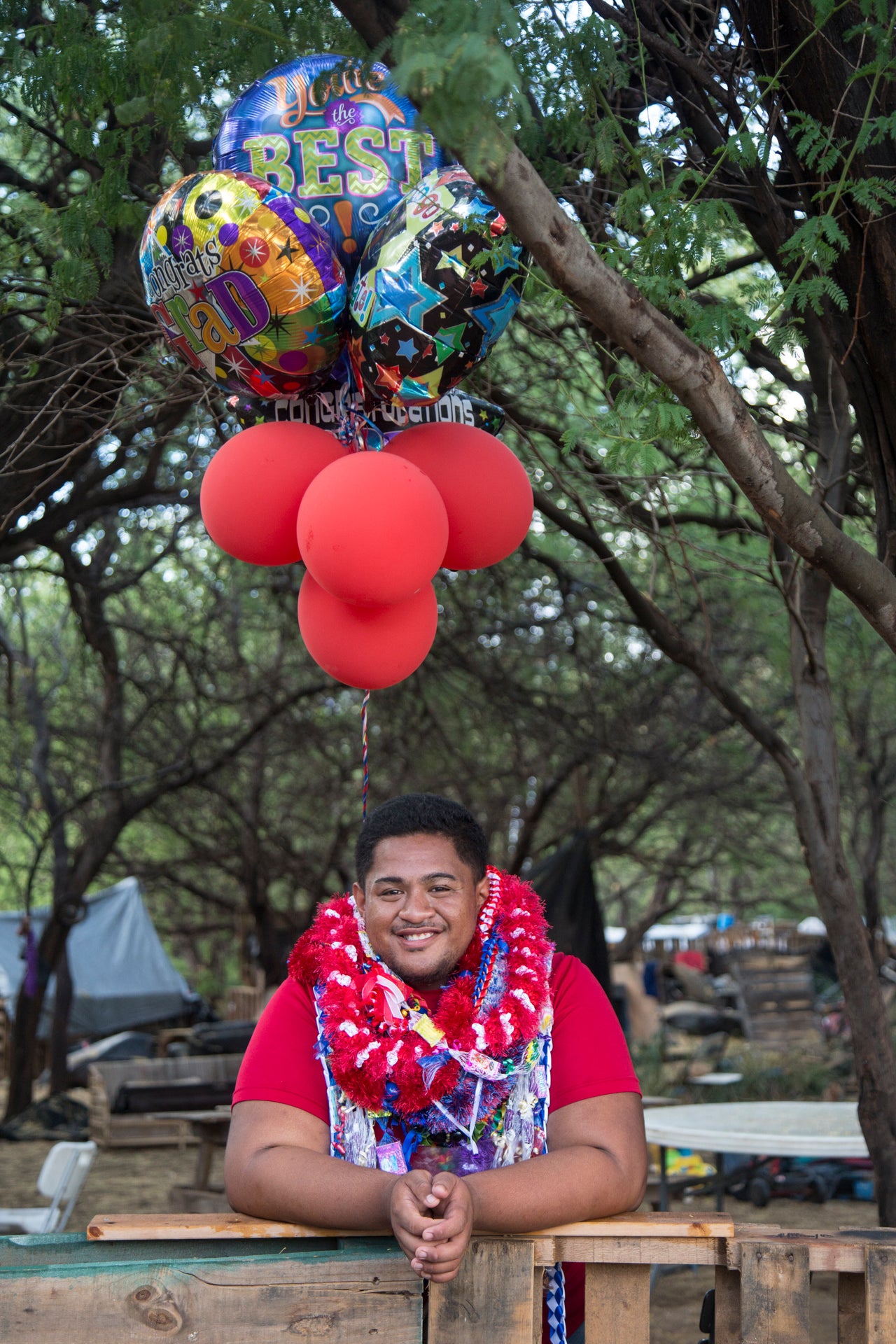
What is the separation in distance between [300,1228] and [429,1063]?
331mm

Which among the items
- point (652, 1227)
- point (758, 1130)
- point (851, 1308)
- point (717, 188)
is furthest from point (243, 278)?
point (758, 1130)

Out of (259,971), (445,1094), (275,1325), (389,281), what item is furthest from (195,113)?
(259,971)

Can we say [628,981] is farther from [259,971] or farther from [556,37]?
[556,37]

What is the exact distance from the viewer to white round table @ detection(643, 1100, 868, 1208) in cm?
449

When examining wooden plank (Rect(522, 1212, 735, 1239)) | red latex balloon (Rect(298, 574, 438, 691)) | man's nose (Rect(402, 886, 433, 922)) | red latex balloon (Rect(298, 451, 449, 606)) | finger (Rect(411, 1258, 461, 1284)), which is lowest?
finger (Rect(411, 1258, 461, 1284))

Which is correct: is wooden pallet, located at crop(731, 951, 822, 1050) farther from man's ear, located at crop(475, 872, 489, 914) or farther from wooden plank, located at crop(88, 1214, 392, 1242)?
wooden plank, located at crop(88, 1214, 392, 1242)

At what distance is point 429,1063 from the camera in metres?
2.05

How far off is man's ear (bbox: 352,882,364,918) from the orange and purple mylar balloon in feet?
3.45

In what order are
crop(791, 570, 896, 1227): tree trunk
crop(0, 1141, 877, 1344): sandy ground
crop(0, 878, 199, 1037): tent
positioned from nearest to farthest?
1. crop(791, 570, 896, 1227): tree trunk
2. crop(0, 1141, 877, 1344): sandy ground
3. crop(0, 878, 199, 1037): tent

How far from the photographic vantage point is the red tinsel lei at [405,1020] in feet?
6.68

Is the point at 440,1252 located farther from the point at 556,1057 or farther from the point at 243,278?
the point at 243,278

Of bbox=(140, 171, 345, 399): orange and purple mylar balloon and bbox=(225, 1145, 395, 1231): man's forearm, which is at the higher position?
bbox=(140, 171, 345, 399): orange and purple mylar balloon

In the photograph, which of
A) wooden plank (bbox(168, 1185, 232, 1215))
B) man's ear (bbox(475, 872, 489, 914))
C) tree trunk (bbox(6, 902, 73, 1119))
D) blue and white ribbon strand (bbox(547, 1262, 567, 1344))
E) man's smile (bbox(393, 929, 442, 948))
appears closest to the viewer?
blue and white ribbon strand (bbox(547, 1262, 567, 1344))

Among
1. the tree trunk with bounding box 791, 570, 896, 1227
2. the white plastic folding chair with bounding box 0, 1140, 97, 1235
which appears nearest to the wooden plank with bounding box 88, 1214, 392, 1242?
the tree trunk with bounding box 791, 570, 896, 1227
